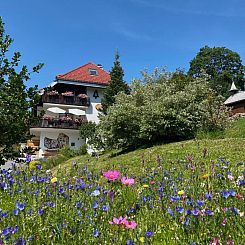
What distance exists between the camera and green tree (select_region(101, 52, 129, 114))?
2986 cm

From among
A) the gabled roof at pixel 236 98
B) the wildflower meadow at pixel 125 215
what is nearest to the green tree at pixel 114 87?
the gabled roof at pixel 236 98

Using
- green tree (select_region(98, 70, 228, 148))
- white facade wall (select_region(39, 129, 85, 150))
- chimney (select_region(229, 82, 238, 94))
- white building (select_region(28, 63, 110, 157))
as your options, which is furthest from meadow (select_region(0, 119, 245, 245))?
chimney (select_region(229, 82, 238, 94))

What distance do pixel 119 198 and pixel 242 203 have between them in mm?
1180

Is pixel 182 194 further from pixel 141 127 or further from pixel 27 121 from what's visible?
pixel 141 127

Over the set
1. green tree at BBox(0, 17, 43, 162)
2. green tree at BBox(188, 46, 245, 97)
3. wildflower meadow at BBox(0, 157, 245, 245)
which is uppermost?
green tree at BBox(188, 46, 245, 97)

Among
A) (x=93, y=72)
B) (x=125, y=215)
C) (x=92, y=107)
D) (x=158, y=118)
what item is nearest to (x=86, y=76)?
(x=93, y=72)

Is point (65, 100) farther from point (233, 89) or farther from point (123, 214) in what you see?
point (123, 214)

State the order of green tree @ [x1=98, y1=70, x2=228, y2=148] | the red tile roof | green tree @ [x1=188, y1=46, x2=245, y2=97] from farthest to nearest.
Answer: green tree @ [x1=188, y1=46, x2=245, y2=97], the red tile roof, green tree @ [x1=98, y1=70, x2=228, y2=148]

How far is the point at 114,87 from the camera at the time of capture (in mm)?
30406

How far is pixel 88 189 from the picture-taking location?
3.65m

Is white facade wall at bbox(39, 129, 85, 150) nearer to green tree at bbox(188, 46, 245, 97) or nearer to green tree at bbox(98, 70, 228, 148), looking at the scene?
green tree at bbox(98, 70, 228, 148)

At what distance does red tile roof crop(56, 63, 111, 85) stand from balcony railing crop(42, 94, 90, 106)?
1976 millimetres

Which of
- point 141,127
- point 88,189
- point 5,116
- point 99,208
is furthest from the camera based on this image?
point 141,127

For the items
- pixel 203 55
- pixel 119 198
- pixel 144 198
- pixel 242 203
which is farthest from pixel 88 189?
pixel 203 55
